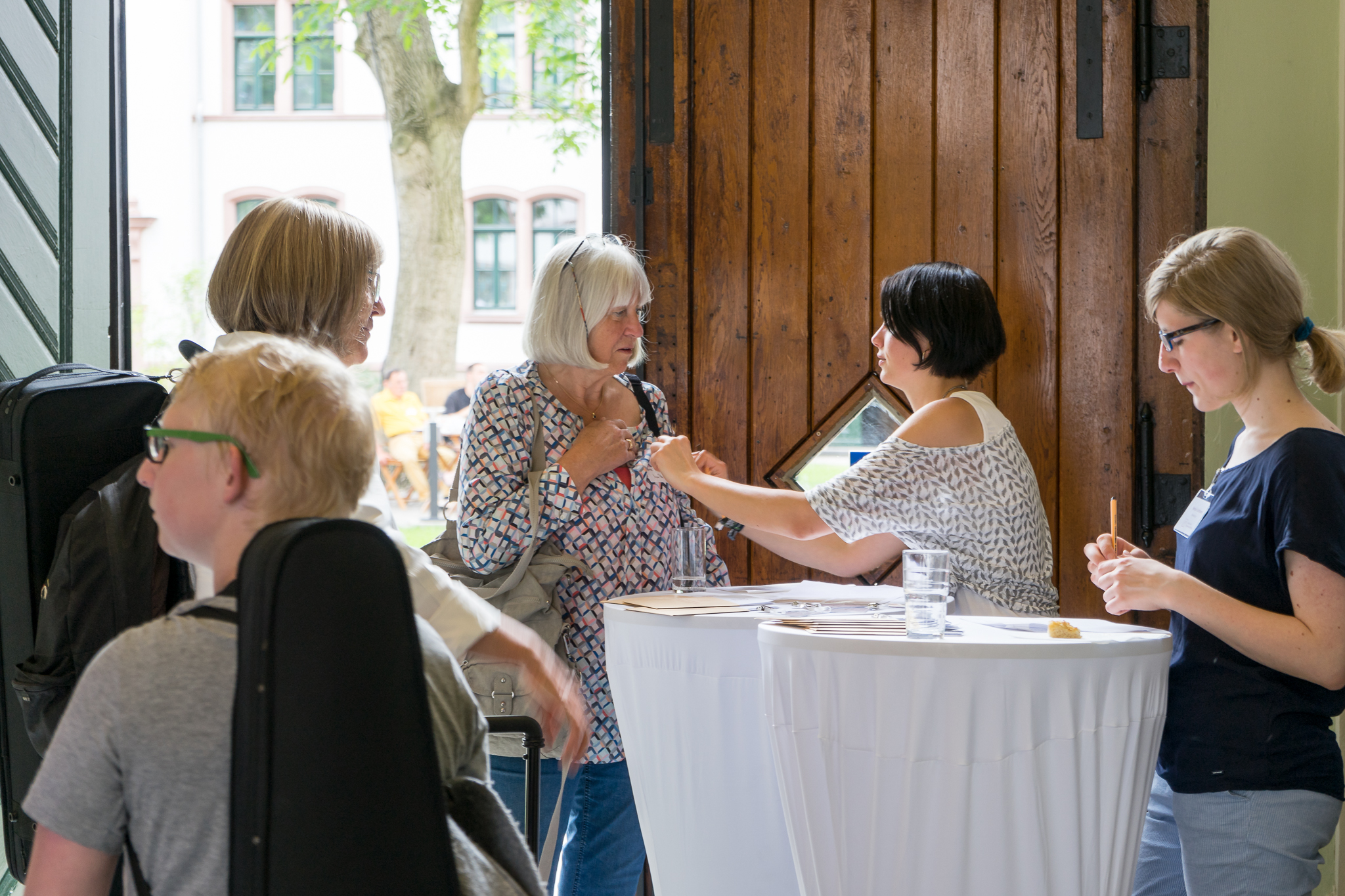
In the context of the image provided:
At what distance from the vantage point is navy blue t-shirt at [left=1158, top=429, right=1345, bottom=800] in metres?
1.62

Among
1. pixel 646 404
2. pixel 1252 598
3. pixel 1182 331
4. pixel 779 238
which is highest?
pixel 779 238

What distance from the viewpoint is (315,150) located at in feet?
23.1

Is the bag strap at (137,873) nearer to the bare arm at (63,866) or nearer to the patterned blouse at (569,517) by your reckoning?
the bare arm at (63,866)

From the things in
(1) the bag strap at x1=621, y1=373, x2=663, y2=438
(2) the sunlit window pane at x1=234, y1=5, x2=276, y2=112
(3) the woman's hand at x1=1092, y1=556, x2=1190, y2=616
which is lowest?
(3) the woman's hand at x1=1092, y1=556, x2=1190, y2=616

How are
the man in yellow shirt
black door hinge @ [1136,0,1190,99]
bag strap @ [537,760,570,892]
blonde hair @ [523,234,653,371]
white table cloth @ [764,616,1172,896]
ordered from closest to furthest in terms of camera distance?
white table cloth @ [764,616,1172,896], bag strap @ [537,760,570,892], blonde hair @ [523,234,653,371], black door hinge @ [1136,0,1190,99], the man in yellow shirt

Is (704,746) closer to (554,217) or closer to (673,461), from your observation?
(673,461)

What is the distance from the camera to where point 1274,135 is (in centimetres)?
261

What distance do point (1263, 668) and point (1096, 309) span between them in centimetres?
116

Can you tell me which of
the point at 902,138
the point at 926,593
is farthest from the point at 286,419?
the point at 902,138

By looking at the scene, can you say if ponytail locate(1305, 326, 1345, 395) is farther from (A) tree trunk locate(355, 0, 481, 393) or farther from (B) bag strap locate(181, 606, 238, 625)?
(A) tree trunk locate(355, 0, 481, 393)

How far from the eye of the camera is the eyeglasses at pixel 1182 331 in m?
1.80

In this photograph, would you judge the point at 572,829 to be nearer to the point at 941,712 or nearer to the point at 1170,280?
the point at 941,712

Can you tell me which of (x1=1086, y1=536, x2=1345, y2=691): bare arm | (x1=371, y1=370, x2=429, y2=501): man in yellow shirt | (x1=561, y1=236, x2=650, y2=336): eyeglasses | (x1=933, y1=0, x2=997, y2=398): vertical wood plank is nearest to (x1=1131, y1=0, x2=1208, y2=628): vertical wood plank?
(x1=933, y1=0, x2=997, y2=398): vertical wood plank

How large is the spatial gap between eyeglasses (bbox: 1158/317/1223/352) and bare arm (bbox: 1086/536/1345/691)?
39cm
